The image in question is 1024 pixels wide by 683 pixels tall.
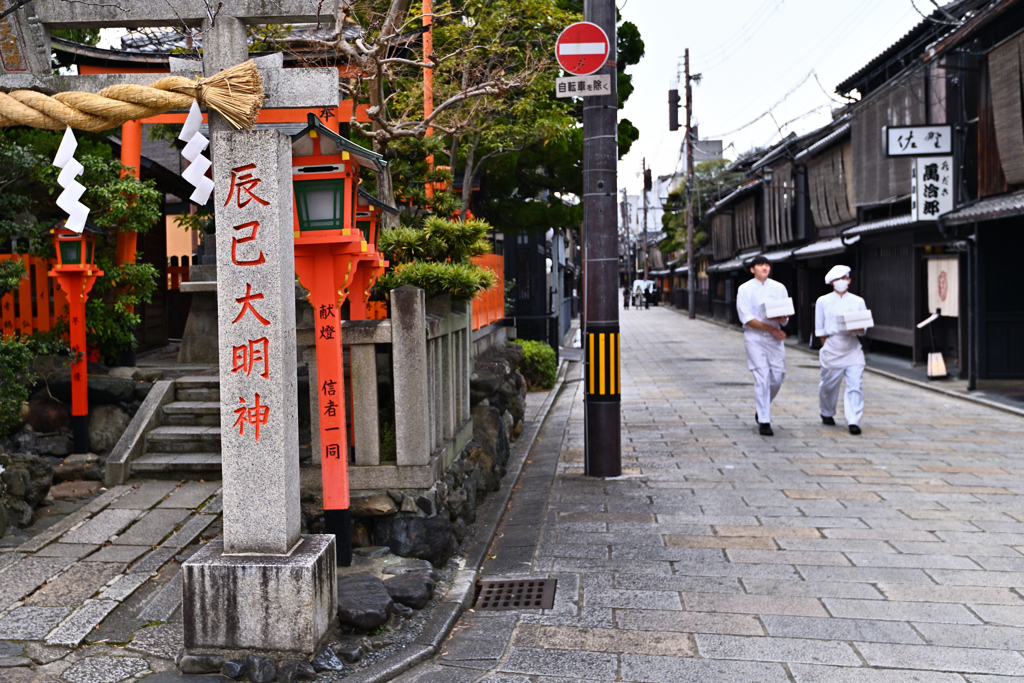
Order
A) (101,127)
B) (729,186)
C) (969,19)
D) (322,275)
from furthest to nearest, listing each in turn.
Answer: (729,186) < (969,19) < (322,275) < (101,127)

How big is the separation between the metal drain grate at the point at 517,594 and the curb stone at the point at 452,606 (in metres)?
0.11

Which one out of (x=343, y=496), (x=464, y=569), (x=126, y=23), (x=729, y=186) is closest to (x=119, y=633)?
(x=343, y=496)

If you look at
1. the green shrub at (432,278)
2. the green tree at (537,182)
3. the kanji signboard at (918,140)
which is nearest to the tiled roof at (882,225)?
the kanji signboard at (918,140)

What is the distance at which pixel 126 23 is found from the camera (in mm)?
5254

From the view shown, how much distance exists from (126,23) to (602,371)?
19.6 feet

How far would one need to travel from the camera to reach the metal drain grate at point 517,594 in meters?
6.20

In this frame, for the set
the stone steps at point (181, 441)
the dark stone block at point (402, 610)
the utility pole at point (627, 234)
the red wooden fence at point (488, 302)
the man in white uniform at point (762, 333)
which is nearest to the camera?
the dark stone block at point (402, 610)

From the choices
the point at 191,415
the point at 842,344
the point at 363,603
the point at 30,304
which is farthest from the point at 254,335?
the point at 842,344

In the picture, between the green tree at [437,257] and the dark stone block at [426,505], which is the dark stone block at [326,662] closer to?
the dark stone block at [426,505]

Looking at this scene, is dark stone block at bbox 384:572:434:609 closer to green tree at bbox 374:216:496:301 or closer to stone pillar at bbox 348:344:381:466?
stone pillar at bbox 348:344:381:466

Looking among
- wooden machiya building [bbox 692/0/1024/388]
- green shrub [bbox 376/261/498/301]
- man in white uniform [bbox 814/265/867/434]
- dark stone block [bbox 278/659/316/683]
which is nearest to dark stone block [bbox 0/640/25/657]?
dark stone block [bbox 278/659/316/683]

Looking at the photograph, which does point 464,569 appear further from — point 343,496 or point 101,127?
point 101,127

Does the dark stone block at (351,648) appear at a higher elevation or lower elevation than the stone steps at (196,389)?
lower

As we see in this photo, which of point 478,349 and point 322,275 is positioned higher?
point 322,275
